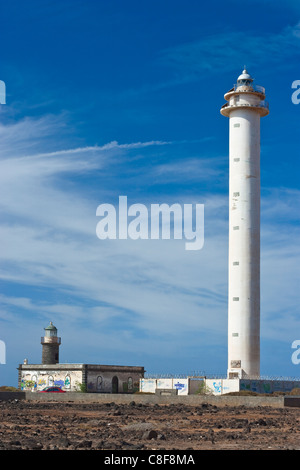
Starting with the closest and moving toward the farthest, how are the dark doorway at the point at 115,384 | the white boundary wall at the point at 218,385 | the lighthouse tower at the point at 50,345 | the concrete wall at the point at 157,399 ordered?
the concrete wall at the point at 157,399
the white boundary wall at the point at 218,385
the dark doorway at the point at 115,384
the lighthouse tower at the point at 50,345

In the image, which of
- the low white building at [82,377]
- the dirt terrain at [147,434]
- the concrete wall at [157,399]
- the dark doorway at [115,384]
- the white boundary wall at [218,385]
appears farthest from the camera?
the dark doorway at [115,384]

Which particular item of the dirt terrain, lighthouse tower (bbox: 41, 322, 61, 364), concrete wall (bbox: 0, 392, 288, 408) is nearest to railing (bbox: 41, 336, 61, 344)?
lighthouse tower (bbox: 41, 322, 61, 364)

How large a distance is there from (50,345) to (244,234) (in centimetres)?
2928

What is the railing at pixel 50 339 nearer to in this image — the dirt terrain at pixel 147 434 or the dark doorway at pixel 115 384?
the dark doorway at pixel 115 384

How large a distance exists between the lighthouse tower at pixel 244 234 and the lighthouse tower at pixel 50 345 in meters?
25.4

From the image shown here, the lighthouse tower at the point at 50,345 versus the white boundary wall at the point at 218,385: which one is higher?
the lighthouse tower at the point at 50,345

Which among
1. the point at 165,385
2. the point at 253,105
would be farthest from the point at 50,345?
the point at 253,105

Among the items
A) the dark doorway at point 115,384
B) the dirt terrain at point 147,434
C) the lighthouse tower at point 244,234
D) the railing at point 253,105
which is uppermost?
the railing at point 253,105

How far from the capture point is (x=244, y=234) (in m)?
65.9

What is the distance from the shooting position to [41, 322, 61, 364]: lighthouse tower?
3260 inches

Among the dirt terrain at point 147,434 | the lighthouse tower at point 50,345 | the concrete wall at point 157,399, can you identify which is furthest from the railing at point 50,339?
the dirt terrain at point 147,434

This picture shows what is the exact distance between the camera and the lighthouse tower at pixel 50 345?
82.8 meters
